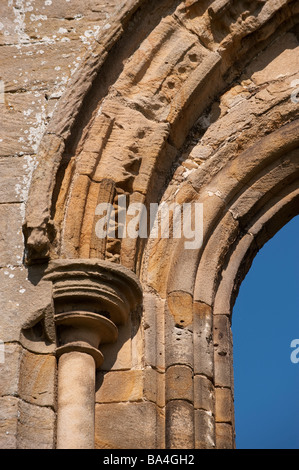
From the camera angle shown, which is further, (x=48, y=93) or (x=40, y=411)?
(x=48, y=93)

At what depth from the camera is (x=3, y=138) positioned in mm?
7895

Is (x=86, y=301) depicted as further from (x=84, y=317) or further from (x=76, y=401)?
(x=76, y=401)

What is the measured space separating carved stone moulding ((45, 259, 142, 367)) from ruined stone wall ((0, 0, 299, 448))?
83mm

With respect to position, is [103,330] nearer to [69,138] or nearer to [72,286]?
[72,286]

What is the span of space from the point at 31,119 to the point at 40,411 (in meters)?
1.80

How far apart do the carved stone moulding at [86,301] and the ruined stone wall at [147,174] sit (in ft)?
0.27

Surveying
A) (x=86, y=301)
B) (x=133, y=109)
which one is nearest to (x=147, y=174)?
(x=133, y=109)

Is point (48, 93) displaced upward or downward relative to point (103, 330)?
upward

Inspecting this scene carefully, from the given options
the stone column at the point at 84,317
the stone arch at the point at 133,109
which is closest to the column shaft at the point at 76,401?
the stone column at the point at 84,317

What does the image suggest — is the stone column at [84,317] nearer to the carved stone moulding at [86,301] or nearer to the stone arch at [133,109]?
the carved stone moulding at [86,301]

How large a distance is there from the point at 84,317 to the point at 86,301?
0.31 ft

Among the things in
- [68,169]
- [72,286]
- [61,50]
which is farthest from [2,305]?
[61,50]

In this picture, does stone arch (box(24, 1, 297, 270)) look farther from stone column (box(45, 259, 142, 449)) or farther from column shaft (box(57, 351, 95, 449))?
column shaft (box(57, 351, 95, 449))

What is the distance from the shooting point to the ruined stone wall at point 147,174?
23.8ft
